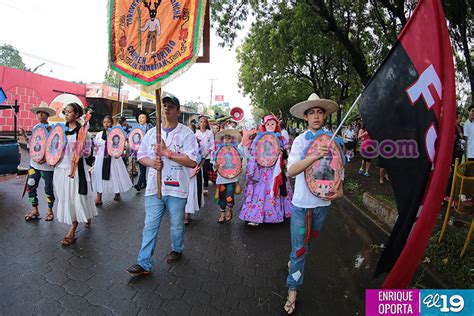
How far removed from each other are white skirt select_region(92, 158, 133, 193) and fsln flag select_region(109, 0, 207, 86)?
374 cm

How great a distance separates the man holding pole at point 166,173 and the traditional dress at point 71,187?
4.23ft

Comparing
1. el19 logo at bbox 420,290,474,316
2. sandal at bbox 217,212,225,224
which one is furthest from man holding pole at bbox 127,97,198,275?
el19 logo at bbox 420,290,474,316

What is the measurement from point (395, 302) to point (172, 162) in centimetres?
244

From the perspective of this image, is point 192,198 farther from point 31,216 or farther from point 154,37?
point 154,37

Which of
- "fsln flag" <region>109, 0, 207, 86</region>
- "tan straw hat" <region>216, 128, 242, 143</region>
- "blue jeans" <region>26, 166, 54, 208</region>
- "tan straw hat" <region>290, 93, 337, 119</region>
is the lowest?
"blue jeans" <region>26, 166, 54, 208</region>

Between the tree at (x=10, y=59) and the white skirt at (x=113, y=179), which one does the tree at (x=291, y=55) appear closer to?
the white skirt at (x=113, y=179)

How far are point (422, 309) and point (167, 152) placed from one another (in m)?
2.60

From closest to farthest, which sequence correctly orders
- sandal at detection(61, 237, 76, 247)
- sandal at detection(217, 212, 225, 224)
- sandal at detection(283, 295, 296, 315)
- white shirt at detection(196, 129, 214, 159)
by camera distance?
sandal at detection(283, 295, 296, 315) → sandal at detection(61, 237, 76, 247) → sandal at detection(217, 212, 225, 224) → white shirt at detection(196, 129, 214, 159)

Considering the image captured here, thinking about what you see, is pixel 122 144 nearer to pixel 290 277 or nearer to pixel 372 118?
pixel 290 277

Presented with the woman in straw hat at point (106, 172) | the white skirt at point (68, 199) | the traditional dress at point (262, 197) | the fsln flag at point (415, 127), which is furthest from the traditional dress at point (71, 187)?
the fsln flag at point (415, 127)

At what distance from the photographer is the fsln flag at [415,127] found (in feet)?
5.65

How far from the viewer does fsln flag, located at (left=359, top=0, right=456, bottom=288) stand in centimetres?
172

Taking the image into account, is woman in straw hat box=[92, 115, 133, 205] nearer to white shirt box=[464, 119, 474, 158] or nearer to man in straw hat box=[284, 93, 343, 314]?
man in straw hat box=[284, 93, 343, 314]

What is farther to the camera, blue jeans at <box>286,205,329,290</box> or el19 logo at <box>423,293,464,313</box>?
blue jeans at <box>286,205,329,290</box>
